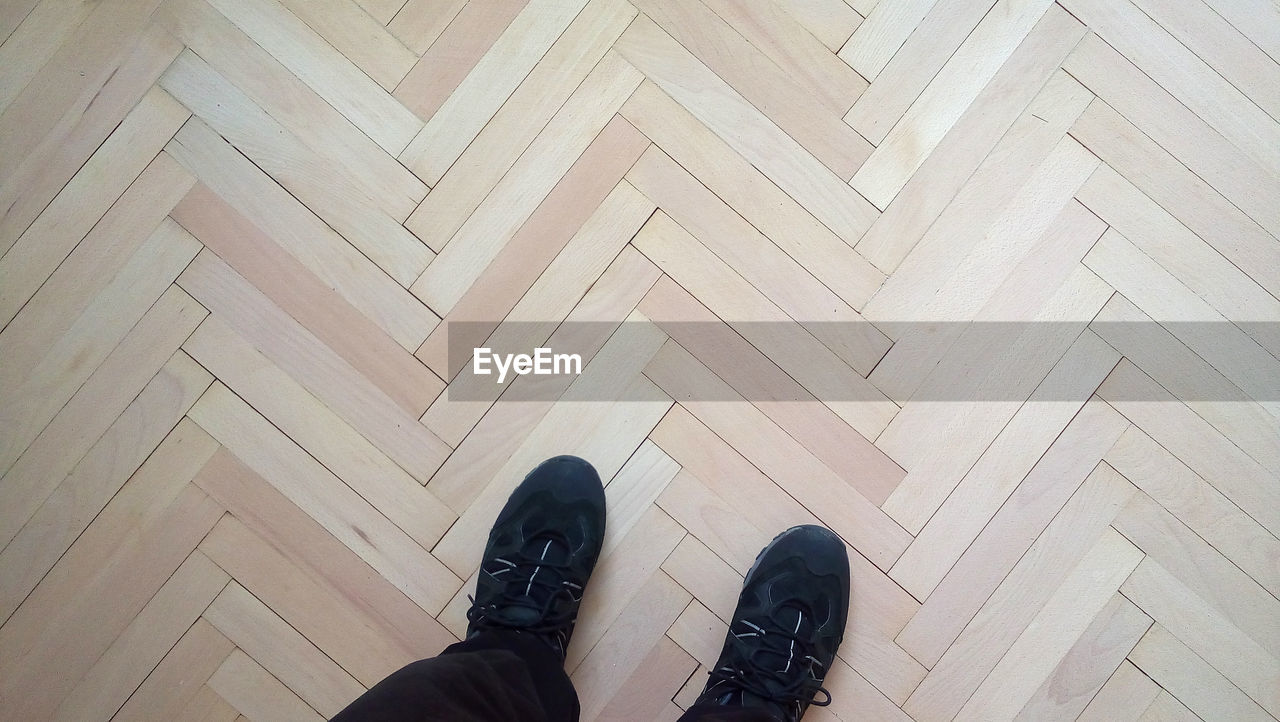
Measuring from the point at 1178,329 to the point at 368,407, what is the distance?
1.46 meters

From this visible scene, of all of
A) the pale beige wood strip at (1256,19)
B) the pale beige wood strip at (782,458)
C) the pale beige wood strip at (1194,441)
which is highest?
the pale beige wood strip at (1256,19)

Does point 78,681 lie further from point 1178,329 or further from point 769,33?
point 1178,329

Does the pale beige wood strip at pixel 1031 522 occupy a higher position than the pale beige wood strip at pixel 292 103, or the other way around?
the pale beige wood strip at pixel 1031 522

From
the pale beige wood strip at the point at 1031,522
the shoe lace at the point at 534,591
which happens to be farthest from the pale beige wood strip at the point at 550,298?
the pale beige wood strip at the point at 1031,522

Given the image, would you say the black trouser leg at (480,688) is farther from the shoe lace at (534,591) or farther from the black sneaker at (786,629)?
the black sneaker at (786,629)

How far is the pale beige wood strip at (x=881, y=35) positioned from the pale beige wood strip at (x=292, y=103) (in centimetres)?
81

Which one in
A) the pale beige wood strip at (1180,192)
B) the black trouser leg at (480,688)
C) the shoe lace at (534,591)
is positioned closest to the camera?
the black trouser leg at (480,688)

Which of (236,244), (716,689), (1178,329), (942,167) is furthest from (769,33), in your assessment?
(716,689)

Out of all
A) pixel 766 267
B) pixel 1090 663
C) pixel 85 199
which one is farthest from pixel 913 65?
pixel 85 199

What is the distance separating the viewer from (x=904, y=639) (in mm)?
1253

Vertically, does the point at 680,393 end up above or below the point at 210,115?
above

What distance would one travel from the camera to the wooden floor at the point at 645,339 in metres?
1.25

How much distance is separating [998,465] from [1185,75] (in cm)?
80

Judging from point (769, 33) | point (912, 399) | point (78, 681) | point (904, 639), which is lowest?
point (78, 681)
